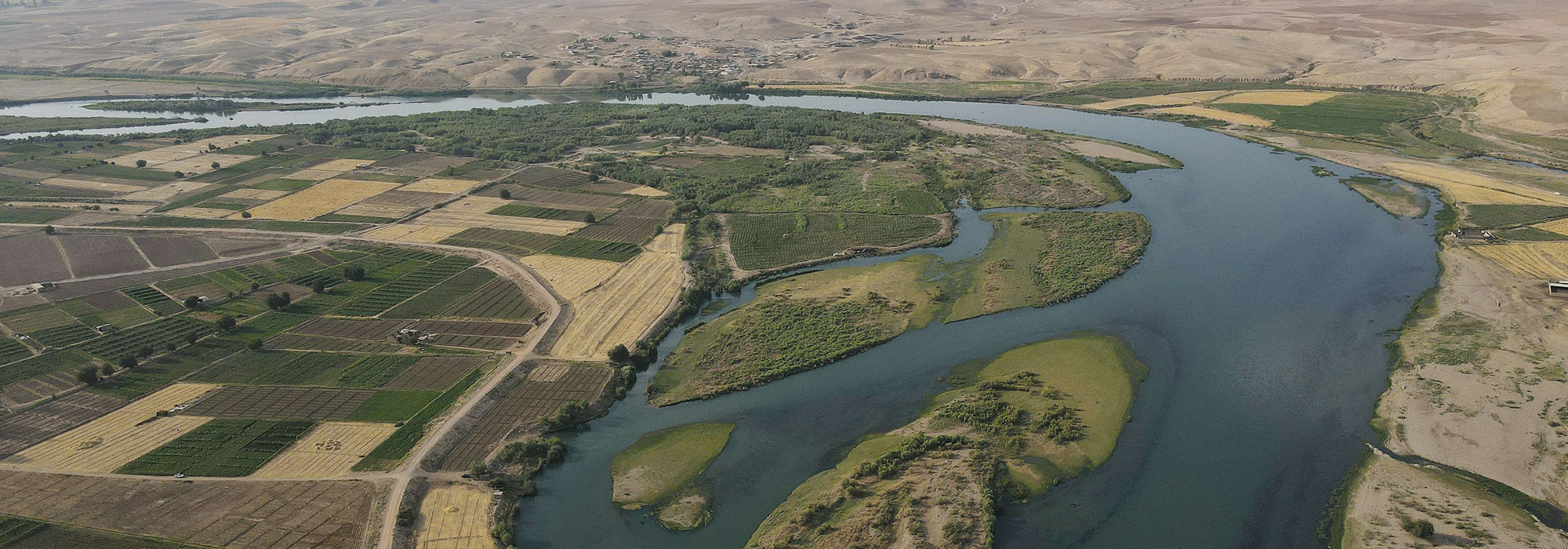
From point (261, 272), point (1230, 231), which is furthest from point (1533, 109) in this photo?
point (261, 272)

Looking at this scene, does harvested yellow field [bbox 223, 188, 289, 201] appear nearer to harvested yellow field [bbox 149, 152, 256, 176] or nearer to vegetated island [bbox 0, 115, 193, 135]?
harvested yellow field [bbox 149, 152, 256, 176]

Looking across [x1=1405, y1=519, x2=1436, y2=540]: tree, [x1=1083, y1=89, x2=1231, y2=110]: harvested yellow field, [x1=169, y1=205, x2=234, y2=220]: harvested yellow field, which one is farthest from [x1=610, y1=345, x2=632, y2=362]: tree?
[x1=1083, y1=89, x2=1231, y2=110]: harvested yellow field

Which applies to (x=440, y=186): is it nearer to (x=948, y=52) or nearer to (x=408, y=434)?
(x=408, y=434)

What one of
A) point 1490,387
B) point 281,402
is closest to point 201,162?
point 281,402

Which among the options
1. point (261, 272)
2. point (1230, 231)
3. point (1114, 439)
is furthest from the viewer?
point (1230, 231)

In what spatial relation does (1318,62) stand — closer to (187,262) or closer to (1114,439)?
(1114,439)

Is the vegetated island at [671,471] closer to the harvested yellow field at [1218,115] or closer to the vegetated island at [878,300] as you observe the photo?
the vegetated island at [878,300]
